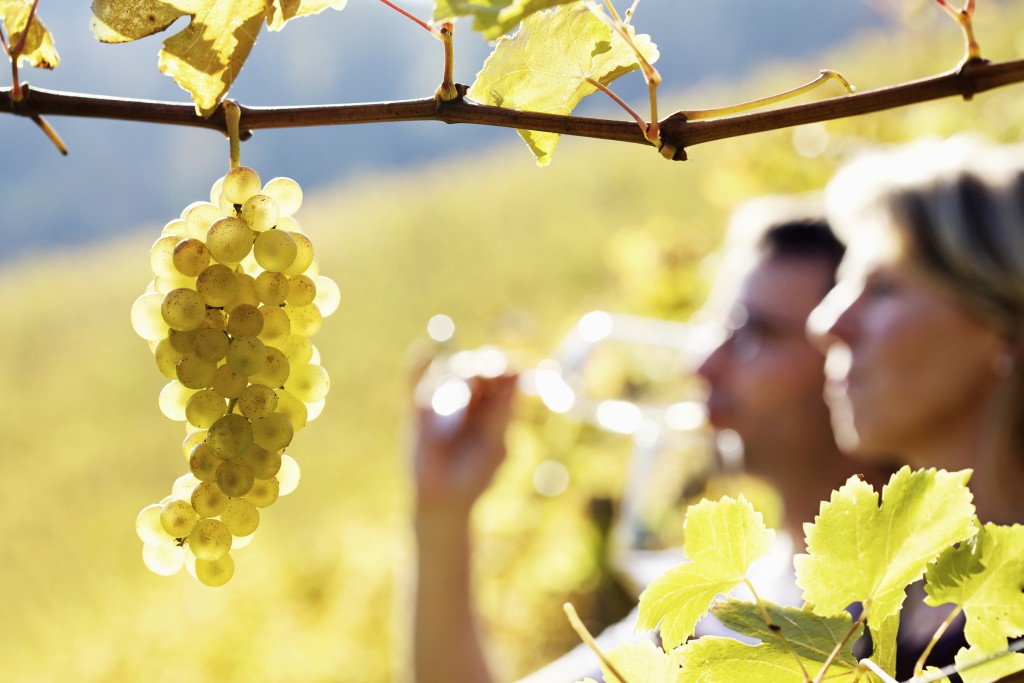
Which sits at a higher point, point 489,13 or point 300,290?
point 489,13

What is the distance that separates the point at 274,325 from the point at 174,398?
53mm

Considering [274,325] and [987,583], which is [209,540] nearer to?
[274,325]

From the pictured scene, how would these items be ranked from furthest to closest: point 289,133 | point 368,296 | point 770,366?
point 289,133 < point 368,296 < point 770,366

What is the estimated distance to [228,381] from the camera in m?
0.30

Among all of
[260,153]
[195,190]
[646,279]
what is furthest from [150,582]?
[195,190]

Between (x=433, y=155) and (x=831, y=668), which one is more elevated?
(x=831, y=668)

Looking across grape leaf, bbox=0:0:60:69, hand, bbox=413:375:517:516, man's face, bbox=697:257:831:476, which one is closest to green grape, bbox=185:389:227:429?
grape leaf, bbox=0:0:60:69

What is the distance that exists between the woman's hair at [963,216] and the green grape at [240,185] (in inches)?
42.0

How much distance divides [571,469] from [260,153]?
807 centimetres

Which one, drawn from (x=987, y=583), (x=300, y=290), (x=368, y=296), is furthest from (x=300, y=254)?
(x=368, y=296)

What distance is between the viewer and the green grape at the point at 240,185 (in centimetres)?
29

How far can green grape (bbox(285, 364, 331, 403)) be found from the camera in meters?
0.33

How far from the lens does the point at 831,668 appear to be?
0.24 m

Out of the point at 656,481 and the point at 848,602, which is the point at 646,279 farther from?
the point at 848,602
